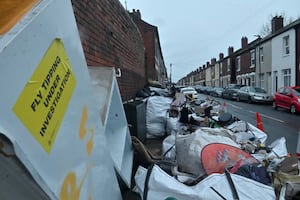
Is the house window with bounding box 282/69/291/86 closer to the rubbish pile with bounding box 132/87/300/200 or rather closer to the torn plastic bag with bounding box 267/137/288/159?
the rubbish pile with bounding box 132/87/300/200

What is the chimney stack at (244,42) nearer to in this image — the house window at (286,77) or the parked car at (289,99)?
the house window at (286,77)

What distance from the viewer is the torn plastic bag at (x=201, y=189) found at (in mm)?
2295

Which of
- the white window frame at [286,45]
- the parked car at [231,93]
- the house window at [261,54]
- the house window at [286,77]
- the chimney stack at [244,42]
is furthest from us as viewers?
the chimney stack at [244,42]

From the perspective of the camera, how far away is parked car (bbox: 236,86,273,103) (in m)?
24.7

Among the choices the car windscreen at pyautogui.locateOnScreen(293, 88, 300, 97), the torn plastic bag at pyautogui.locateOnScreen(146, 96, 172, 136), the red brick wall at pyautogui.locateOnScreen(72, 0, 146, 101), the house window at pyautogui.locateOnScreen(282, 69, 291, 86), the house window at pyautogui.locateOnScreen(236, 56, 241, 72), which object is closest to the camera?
the red brick wall at pyautogui.locateOnScreen(72, 0, 146, 101)

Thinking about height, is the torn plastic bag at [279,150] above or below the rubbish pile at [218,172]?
below

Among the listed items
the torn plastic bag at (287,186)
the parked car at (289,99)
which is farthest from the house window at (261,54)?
the torn plastic bag at (287,186)

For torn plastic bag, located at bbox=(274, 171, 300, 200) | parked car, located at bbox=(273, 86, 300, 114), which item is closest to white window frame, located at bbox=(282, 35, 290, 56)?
parked car, located at bbox=(273, 86, 300, 114)

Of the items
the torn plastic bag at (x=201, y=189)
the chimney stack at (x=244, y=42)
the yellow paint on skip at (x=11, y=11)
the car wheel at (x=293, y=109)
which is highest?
the chimney stack at (x=244, y=42)

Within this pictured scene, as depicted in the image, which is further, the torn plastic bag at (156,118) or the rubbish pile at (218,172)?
the torn plastic bag at (156,118)

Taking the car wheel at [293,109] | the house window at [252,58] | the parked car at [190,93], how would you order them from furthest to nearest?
the house window at [252,58] → the car wheel at [293,109] → the parked car at [190,93]

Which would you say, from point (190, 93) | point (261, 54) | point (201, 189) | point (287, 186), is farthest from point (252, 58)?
point (201, 189)

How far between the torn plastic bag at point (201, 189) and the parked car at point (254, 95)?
77.7 feet

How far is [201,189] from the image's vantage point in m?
2.34
